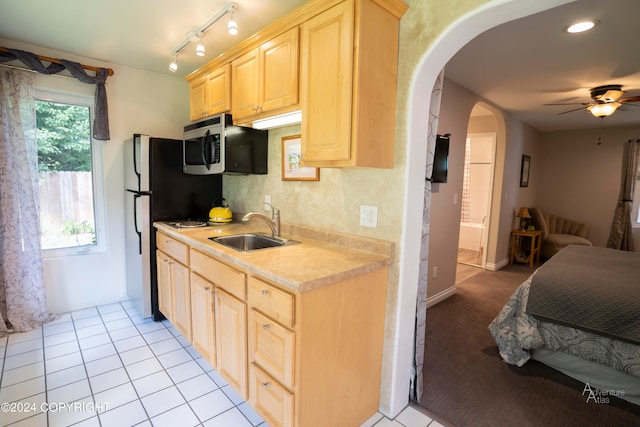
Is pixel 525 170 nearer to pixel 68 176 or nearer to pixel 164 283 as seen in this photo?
pixel 164 283

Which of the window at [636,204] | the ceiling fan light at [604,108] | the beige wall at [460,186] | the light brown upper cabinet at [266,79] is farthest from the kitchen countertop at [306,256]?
Result: the window at [636,204]

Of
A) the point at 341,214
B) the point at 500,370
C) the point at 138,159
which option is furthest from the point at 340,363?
the point at 138,159

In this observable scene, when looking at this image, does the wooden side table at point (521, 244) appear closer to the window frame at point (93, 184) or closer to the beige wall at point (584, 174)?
the beige wall at point (584, 174)

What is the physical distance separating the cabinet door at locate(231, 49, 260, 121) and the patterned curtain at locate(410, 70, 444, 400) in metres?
1.13

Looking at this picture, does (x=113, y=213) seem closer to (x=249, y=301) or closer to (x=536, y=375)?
(x=249, y=301)

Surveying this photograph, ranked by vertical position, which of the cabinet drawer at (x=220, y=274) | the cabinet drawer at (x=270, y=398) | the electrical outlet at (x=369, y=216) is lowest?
the cabinet drawer at (x=270, y=398)

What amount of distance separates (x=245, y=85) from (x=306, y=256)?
1.33m

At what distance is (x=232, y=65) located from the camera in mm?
2297

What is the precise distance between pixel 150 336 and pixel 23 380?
77cm

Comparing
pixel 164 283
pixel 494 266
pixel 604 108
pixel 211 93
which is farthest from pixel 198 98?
pixel 494 266

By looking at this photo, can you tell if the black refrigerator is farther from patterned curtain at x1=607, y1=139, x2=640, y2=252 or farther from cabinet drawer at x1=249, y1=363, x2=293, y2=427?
patterned curtain at x1=607, y1=139, x2=640, y2=252

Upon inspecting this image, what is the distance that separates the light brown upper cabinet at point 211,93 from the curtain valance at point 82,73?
0.83 metres

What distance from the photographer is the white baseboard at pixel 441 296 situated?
129 inches

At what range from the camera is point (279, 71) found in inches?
74.1
